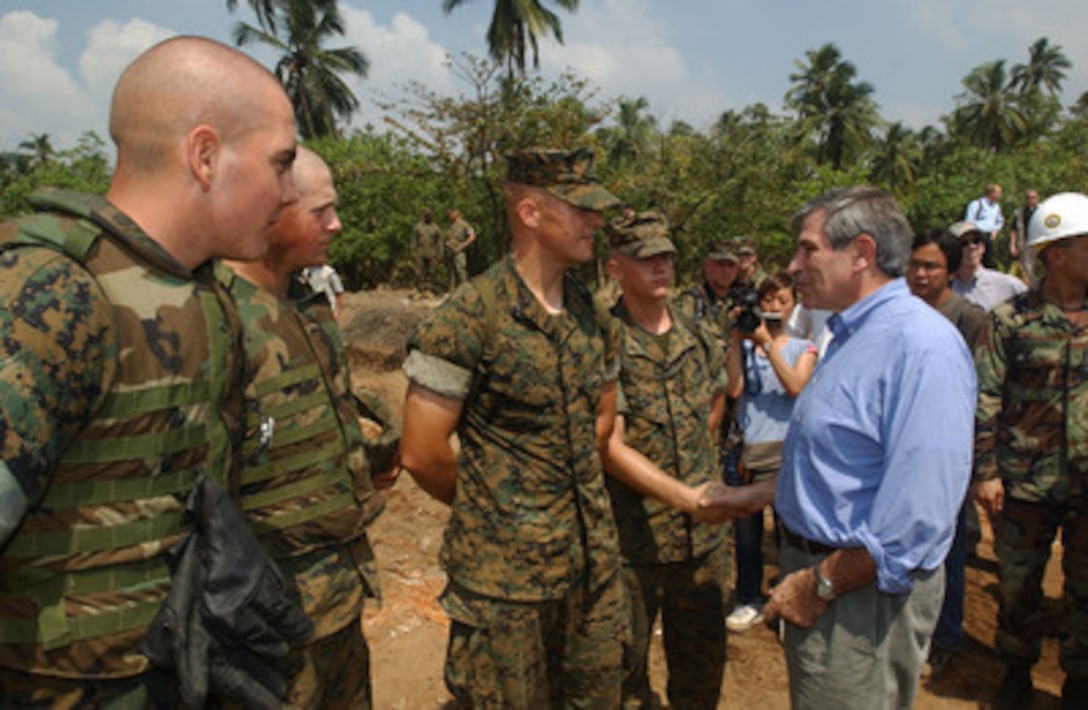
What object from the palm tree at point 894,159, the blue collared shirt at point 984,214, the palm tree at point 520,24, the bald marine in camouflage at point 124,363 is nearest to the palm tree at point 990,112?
the palm tree at point 894,159

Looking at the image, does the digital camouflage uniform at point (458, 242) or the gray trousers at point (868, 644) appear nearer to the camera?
the gray trousers at point (868, 644)

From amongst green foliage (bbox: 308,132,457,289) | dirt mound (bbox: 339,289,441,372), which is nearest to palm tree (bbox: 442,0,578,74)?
green foliage (bbox: 308,132,457,289)

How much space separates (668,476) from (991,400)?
1.82 m

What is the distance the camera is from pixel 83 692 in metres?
1.27

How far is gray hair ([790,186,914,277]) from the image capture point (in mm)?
2178

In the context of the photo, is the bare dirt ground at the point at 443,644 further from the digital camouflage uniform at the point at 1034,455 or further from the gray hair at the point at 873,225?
the gray hair at the point at 873,225

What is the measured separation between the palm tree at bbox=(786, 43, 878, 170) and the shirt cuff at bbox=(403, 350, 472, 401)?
47217 millimetres

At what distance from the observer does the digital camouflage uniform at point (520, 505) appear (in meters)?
2.45

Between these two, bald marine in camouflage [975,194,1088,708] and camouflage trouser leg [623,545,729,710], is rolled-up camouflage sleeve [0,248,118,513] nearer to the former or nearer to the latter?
camouflage trouser leg [623,545,729,710]

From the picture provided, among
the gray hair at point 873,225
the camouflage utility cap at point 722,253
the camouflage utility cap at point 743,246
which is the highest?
the camouflage utility cap at point 743,246

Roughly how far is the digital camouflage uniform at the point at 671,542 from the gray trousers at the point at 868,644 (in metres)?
0.97

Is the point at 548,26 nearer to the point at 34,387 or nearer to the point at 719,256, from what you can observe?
the point at 719,256

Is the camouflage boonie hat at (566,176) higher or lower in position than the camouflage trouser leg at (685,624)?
higher

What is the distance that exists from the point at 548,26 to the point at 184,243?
29287 mm
